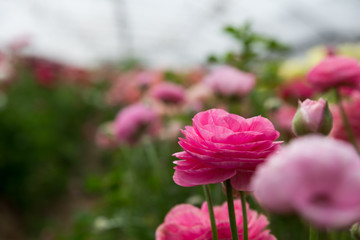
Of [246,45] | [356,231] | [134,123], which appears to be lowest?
[356,231]

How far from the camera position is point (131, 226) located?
73 centimetres

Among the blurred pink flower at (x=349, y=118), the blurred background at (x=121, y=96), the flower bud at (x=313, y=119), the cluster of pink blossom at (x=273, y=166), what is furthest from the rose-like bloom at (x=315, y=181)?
the blurred pink flower at (x=349, y=118)

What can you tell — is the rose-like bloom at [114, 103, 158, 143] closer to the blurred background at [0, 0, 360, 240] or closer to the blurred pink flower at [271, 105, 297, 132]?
the blurred background at [0, 0, 360, 240]

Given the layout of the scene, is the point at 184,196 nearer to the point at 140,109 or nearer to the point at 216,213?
the point at 140,109

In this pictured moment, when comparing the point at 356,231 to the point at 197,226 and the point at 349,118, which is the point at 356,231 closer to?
the point at 197,226

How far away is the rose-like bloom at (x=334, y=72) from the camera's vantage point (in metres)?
0.50

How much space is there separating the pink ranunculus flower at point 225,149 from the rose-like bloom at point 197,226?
0.18 ft

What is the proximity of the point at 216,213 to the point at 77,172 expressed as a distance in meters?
2.73

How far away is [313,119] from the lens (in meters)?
0.24

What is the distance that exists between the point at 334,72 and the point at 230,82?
0.89 ft

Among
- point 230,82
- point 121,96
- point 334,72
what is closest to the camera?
point 334,72

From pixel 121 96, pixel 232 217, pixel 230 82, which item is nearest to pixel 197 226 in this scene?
pixel 232 217

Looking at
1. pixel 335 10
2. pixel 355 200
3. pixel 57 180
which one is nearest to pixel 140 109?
pixel 355 200

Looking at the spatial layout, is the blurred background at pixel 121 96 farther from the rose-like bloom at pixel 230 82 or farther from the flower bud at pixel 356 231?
the flower bud at pixel 356 231
